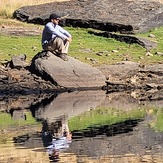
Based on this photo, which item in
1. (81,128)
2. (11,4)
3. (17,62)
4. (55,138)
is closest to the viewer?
(55,138)

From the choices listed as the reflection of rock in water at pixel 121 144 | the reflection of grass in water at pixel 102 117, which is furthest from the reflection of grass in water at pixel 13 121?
the reflection of rock in water at pixel 121 144

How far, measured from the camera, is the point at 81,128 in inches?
645

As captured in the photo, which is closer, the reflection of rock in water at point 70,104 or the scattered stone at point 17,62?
the reflection of rock in water at point 70,104

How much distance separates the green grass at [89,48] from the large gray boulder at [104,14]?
3.42 feet

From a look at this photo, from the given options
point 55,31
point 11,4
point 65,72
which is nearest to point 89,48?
point 65,72

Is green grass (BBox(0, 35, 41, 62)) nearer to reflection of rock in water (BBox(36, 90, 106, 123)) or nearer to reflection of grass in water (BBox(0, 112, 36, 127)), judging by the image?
reflection of rock in water (BBox(36, 90, 106, 123))

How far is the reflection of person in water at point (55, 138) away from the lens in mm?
13625

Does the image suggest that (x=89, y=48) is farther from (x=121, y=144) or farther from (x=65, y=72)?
(x=121, y=144)

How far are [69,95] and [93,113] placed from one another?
3.74 m

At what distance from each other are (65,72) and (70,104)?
2.98 metres

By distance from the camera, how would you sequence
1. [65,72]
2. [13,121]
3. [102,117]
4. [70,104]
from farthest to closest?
[65,72] < [70,104] < [102,117] < [13,121]

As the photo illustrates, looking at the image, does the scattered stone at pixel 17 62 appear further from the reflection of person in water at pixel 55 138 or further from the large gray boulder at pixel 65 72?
the reflection of person in water at pixel 55 138

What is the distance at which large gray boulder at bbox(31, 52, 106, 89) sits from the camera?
23.2 m

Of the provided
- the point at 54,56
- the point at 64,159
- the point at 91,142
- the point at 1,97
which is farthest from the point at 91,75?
the point at 64,159
